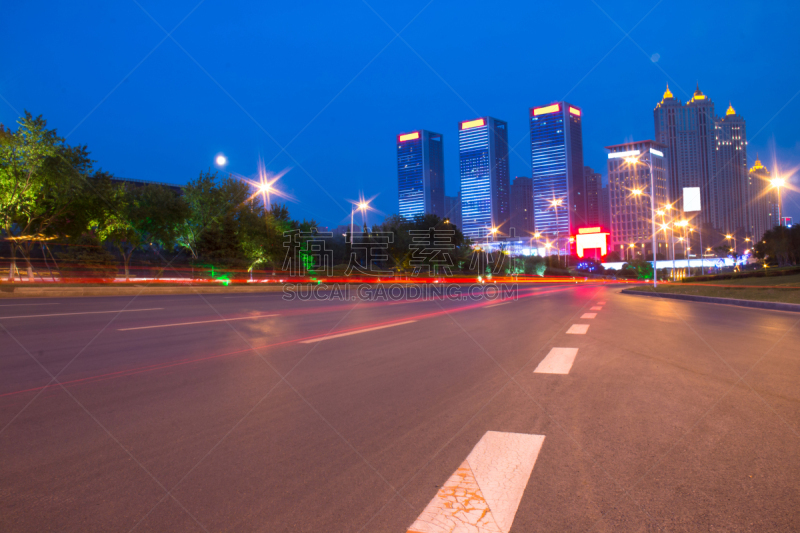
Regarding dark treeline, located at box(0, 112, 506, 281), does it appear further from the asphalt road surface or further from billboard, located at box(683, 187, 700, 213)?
billboard, located at box(683, 187, 700, 213)

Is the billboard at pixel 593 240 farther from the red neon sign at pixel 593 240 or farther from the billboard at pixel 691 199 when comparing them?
the billboard at pixel 691 199

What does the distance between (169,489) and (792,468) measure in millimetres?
3618

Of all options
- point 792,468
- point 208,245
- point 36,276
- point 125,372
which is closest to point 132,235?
point 208,245

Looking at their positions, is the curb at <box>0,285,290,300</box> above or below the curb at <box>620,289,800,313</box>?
above

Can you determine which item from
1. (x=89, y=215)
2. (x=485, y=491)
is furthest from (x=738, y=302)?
(x=89, y=215)

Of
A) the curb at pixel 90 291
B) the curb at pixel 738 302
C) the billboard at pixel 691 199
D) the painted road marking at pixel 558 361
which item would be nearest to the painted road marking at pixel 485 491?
the painted road marking at pixel 558 361

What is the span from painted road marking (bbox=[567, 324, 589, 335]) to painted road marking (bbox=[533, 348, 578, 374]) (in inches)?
92.3

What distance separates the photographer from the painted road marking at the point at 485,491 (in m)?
2.23

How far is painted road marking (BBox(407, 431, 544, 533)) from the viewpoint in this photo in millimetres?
2229

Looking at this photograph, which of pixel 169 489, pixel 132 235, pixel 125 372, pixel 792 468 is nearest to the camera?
pixel 169 489

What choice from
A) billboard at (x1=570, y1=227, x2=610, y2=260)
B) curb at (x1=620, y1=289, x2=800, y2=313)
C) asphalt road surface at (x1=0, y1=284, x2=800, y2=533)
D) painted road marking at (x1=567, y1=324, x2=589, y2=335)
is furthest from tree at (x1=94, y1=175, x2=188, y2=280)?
billboard at (x1=570, y1=227, x2=610, y2=260)

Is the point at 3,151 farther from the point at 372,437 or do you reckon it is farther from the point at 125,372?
the point at 372,437

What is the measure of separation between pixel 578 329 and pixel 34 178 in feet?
106

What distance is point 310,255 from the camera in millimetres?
61062
